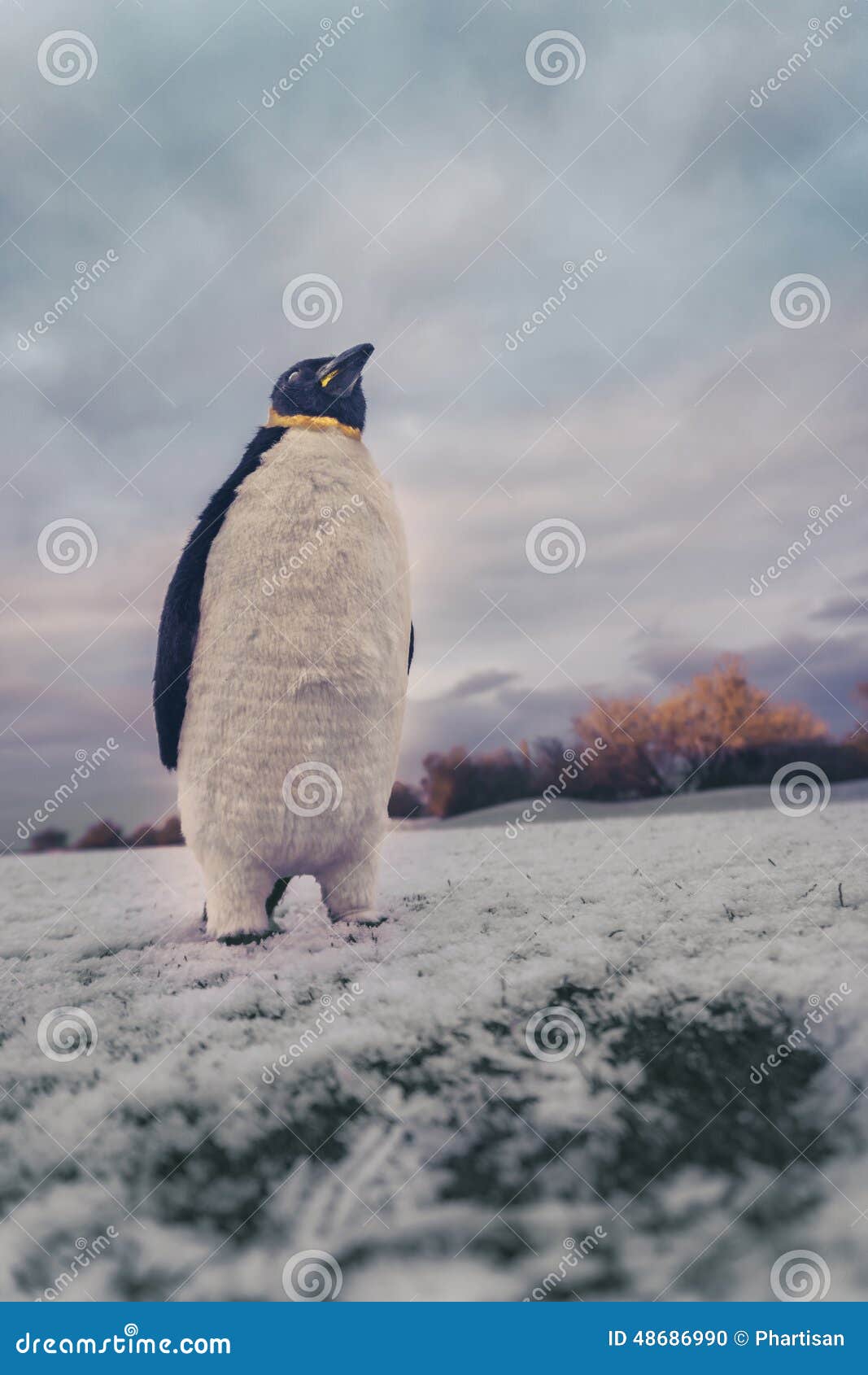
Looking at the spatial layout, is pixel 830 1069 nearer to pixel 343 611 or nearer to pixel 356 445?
pixel 343 611

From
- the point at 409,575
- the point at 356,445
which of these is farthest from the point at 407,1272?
the point at 356,445

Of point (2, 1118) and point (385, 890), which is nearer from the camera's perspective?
point (2, 1118)

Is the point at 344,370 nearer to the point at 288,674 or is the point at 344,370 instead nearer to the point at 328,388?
the point at 328,388

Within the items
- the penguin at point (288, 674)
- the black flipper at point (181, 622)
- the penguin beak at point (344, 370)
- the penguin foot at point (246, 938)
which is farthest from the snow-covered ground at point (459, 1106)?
the penguin beak at point (344, 370)

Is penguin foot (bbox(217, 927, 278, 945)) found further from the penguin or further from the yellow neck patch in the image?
the yellow neck patch

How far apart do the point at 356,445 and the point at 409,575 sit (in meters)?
0.48

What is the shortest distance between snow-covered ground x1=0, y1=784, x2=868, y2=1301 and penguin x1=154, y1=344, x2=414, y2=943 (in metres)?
0.28

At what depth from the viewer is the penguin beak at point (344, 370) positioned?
282 centimetres

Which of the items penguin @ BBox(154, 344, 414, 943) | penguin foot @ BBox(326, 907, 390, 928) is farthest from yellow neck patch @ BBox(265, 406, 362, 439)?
penguin foot @ BBox(326, 907, 390, 928)

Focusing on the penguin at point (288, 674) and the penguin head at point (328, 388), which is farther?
the penguin head at point (328, 388)

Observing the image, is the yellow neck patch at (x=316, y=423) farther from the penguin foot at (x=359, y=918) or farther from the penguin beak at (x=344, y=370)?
the penguin foot at (x=359, y=918)

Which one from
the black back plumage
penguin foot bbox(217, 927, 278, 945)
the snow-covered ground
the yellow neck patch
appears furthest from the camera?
the yellow neck patch

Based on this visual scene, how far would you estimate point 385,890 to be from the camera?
3162mm

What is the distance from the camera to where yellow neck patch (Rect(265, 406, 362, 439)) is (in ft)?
9.50
